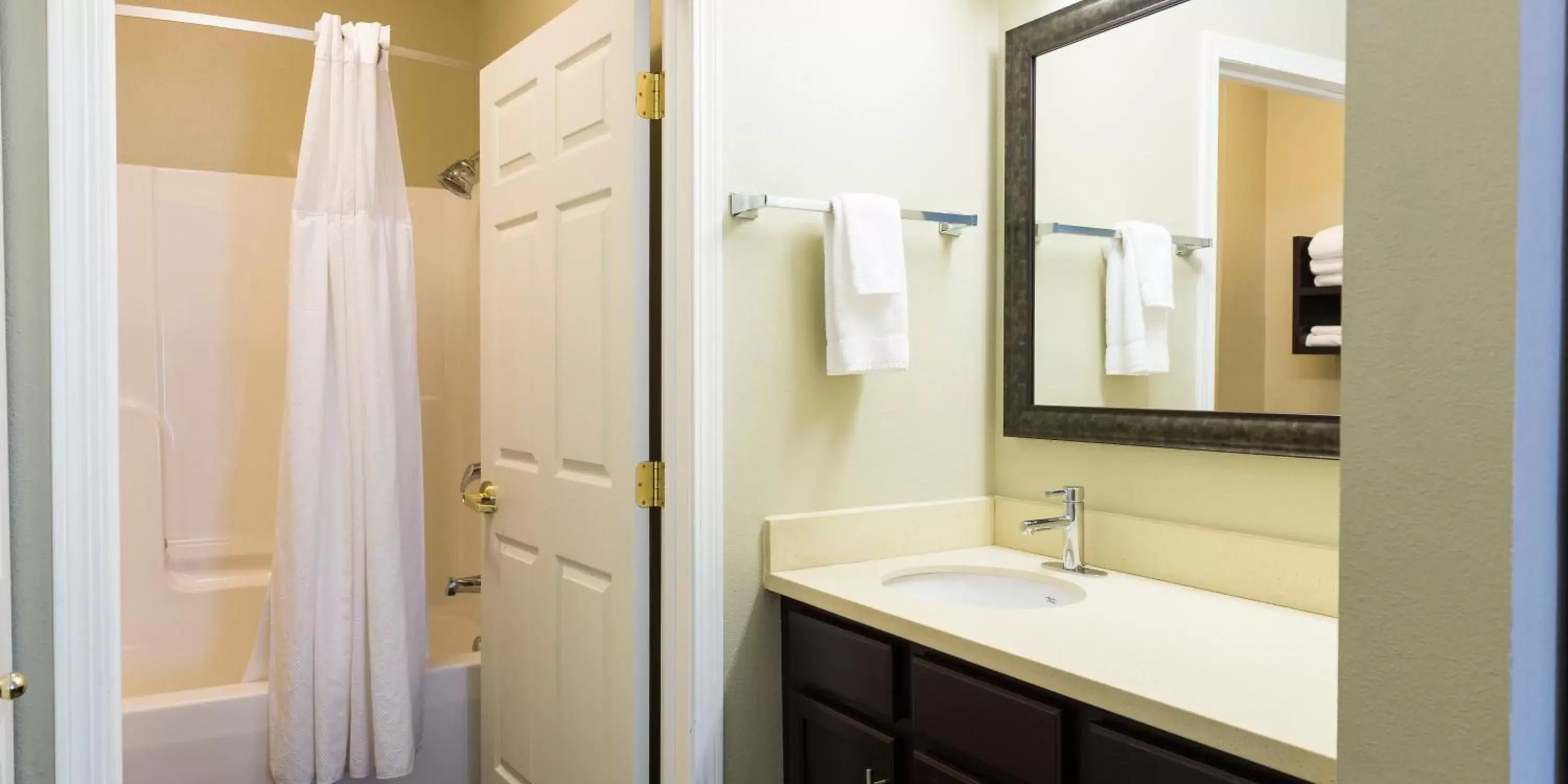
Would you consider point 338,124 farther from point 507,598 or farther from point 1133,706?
point 1133,706

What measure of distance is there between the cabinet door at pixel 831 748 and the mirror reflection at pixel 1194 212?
78 centimetres

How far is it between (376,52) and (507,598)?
145 cm

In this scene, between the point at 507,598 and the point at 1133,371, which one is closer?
the point at 1133,371

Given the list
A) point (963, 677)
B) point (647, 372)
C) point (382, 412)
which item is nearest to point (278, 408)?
point (382, 412)

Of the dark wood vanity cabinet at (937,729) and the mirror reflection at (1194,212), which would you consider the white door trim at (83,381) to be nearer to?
the dark wood vanity cabinet at (937,729)

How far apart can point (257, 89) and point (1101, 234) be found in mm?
2634

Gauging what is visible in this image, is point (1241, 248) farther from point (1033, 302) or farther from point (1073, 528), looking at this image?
point (1073, 528)

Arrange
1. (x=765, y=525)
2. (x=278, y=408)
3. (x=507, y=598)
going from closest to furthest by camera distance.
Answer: (x=765, y=525) < (x=507, y=598) < (x=278, y=408)

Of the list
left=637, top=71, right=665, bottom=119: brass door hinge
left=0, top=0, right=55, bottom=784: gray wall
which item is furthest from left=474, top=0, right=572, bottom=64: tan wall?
left=0, top=0, right=55, bottom=784: gray wall

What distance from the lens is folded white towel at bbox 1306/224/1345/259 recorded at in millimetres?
1586

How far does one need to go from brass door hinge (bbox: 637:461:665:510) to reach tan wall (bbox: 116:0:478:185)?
5.78ft

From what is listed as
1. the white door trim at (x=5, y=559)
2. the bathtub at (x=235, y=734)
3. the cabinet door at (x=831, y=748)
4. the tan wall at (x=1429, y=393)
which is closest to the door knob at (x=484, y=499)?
the bathtub at (x=235, y=734)

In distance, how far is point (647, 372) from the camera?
197 cm

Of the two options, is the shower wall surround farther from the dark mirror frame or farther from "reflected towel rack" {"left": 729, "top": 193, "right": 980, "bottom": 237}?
the dark mirror frame
